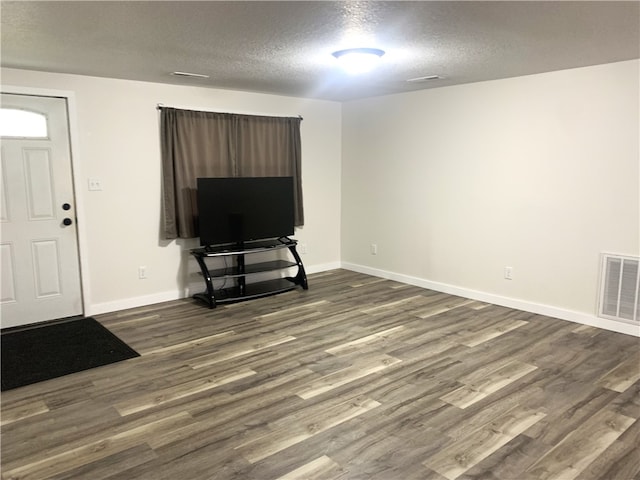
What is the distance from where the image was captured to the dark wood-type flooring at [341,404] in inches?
92.1

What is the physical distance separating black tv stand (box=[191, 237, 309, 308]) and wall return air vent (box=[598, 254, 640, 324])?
3.00 metres

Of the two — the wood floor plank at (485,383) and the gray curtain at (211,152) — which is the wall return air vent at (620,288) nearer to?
the wood floor plank at (485,383)

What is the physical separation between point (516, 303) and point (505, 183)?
3.96 feet

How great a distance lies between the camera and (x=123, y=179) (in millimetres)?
4688

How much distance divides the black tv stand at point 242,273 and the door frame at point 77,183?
3.43ft

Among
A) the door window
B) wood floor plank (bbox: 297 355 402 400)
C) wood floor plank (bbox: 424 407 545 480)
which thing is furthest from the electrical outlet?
the door window

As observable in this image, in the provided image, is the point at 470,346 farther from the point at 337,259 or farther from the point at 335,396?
the point at 337,259

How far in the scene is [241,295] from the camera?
512 cm

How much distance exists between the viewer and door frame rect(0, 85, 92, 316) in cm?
425

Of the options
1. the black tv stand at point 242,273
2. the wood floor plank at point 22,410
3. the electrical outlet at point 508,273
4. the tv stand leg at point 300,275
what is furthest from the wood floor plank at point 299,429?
the tv stand leg at point 300,275

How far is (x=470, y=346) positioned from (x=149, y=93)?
3856 mm

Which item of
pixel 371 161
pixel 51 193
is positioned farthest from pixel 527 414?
pixel 51 193

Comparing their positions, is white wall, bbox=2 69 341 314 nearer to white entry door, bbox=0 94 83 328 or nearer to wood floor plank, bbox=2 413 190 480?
white entry door, bbox=0 94 83 328

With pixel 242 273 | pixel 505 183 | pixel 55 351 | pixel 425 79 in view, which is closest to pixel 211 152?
pixel 242 273
